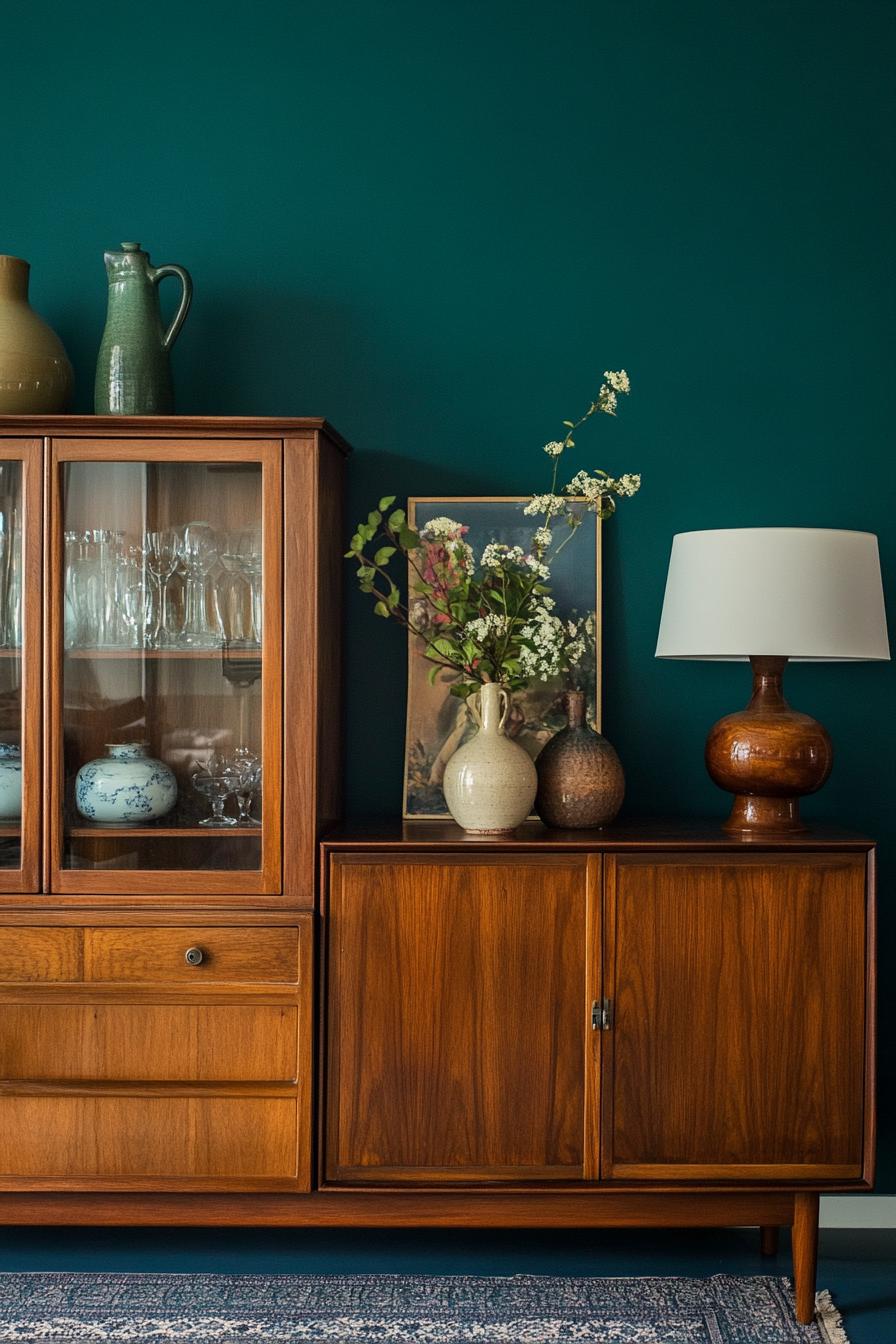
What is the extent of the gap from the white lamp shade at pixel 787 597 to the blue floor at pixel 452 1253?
1.24 meters

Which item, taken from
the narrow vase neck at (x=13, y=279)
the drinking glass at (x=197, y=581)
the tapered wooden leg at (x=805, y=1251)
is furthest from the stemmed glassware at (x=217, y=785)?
the tapered wooden leg at (x=805, y=1251)

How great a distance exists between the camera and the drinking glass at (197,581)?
2414mm

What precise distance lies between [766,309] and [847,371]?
9.0 inches

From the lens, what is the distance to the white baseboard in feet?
8.99

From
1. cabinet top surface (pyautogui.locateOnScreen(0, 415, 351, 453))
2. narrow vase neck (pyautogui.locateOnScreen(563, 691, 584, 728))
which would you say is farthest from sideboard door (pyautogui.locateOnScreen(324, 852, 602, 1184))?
cabinet top surface (pyautogui.locateOnScreen(0, 415, 351, 453))

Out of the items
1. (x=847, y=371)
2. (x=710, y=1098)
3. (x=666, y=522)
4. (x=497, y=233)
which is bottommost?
(x=710, y=1098)

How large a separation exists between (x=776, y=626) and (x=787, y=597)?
62 millimetres

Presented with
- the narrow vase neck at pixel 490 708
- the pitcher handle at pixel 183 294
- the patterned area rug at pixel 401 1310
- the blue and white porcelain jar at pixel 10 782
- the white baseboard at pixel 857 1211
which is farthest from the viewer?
the white baseboard at pixel 857 1211

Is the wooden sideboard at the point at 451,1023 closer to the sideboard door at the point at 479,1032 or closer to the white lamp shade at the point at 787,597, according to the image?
the sideboard door at the point at 479,1032

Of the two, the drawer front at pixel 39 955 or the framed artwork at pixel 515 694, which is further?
the framed artwork at pixel 515 694

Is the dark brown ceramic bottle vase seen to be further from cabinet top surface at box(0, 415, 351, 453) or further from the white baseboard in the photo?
the white baseboard

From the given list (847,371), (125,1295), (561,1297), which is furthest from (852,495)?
(125,1295)

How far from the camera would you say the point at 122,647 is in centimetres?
242

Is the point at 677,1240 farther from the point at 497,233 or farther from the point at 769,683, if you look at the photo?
the point at 497,233
